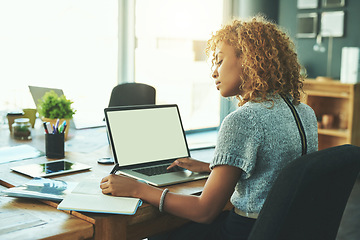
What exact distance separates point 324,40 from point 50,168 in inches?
170

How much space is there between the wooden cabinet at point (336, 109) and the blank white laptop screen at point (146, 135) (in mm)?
2938

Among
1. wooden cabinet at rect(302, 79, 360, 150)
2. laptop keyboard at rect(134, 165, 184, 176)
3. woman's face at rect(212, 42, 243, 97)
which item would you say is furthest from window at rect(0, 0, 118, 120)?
woman's face at rect(212, 42, 243, 97)

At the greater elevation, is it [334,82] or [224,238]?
[334,82]

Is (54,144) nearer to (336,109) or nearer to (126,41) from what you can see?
(126,41)

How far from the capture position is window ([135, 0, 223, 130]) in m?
4.76

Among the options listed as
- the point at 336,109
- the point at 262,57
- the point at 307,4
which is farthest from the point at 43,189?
the point at 307,4

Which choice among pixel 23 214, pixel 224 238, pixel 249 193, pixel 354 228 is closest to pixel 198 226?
pixel 224 238

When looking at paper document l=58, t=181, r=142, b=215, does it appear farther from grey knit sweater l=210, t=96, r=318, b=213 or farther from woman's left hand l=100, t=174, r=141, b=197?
grey knit sweater l=210, t=96, r=318, b=213

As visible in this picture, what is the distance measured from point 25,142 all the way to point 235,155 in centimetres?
141

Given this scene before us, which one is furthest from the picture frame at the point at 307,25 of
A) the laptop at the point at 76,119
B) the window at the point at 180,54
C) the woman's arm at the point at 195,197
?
the woman's arm at the point at 195,197

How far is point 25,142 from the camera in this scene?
2383 mm

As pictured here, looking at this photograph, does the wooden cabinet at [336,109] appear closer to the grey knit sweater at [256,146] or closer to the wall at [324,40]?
the wall at [324,40]

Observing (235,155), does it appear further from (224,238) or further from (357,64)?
(357,64)

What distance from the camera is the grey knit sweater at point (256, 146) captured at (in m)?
1.38
